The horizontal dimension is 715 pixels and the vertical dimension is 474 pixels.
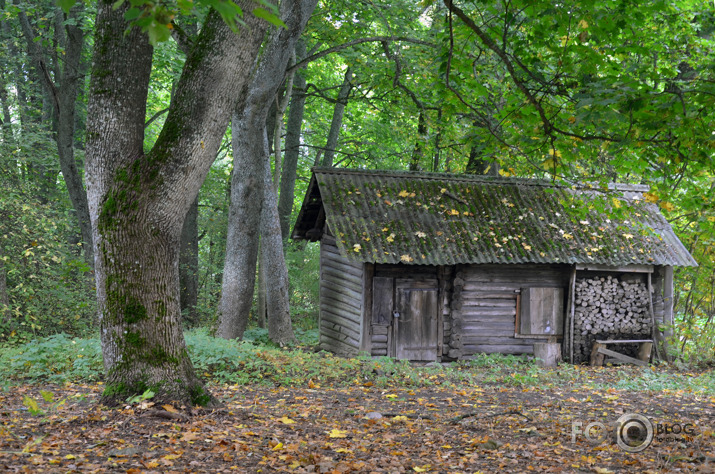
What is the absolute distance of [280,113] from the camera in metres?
15.2

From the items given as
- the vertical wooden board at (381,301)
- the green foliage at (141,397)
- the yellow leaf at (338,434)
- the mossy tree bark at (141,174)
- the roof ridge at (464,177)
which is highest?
the roof ridge at (464,177)

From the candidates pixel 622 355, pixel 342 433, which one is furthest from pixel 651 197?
pixel 622 355

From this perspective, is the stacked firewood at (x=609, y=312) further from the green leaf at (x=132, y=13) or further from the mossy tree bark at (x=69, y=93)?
the green leaf at (x=132, y=13)

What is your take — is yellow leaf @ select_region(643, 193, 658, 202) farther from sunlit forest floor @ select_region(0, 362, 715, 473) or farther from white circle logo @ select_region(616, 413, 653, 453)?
white circle logo @ select_region(616, 413, 653, 453)

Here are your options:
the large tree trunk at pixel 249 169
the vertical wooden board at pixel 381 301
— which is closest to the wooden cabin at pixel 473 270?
the vertical wooden board at pixel 381 301

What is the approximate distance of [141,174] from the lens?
523 cm

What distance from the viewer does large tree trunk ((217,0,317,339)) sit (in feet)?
38.7

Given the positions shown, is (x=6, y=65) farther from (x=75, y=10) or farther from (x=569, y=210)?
(x=569, y=210)

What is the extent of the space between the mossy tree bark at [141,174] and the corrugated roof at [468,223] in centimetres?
674

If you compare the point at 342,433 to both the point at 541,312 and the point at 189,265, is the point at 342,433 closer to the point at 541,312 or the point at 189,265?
the point at 541,312

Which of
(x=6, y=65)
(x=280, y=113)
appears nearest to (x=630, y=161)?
(x=280, y=113)

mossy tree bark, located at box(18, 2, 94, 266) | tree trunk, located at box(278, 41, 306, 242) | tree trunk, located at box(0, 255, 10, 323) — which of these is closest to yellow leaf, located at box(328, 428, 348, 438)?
tree trunk, located at box(0, 255, 10, 323)

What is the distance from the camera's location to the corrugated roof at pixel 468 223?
41.3ft

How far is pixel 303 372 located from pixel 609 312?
8615 millimetres
